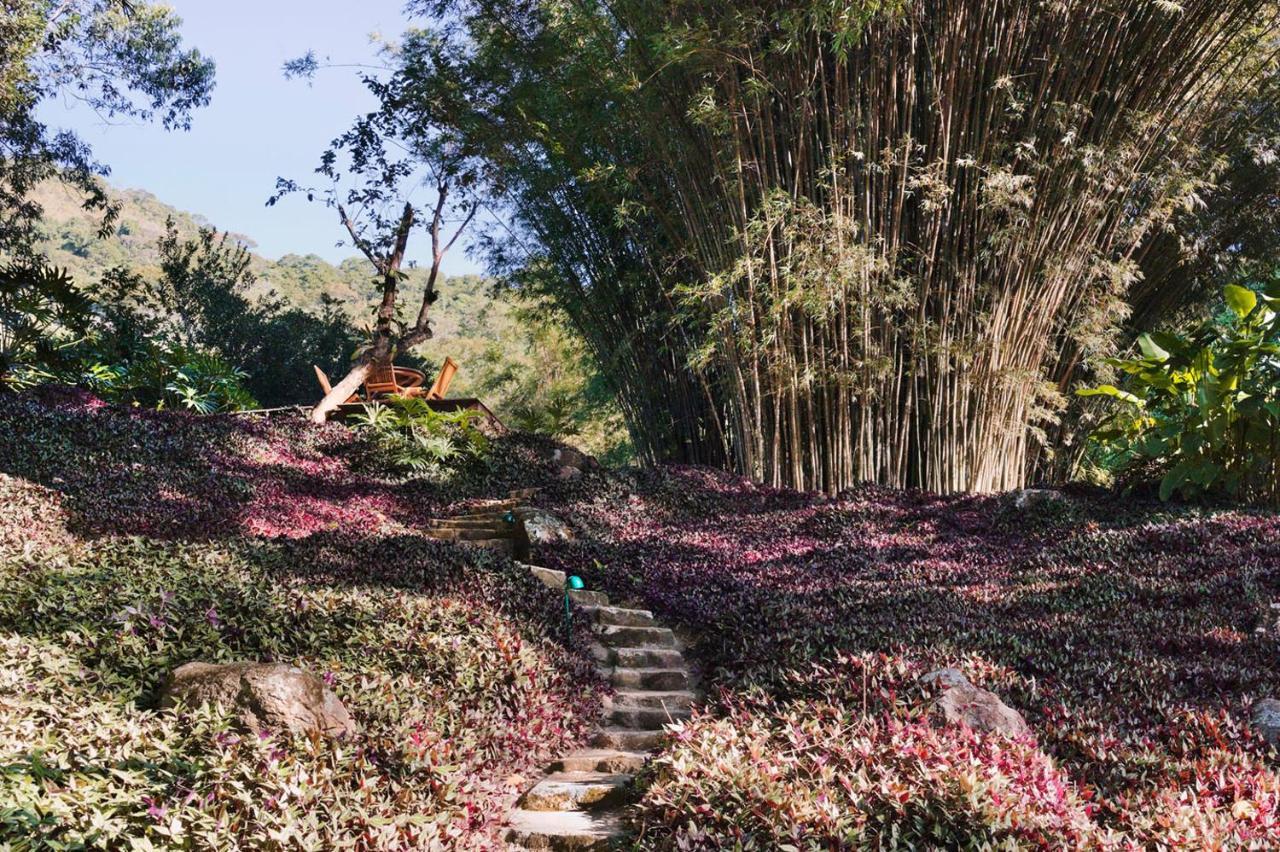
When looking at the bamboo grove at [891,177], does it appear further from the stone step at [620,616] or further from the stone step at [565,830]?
the stone step at [565,830]

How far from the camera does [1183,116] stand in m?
7.29

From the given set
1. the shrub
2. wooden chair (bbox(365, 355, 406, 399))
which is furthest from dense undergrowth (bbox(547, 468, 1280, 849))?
wooden chair (bbox(365, 355, 406, 399))

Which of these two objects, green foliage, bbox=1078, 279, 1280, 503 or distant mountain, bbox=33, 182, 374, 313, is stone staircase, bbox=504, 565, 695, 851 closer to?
green foliage, bbox=1078, 279, 1280, 503

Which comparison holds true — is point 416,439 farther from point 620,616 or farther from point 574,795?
point 574,795

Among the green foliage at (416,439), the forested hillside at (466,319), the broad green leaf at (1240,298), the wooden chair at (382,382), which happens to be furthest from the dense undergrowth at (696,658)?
the forested hillside at (466,319)

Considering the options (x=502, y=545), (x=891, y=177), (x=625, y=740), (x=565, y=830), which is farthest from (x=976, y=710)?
(x=891, y=177)

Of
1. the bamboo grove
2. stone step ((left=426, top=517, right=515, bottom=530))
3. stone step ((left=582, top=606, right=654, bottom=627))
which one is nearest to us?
stone step ((left=582, top=606, right=654, bottom=627))

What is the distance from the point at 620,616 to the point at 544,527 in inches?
52.6

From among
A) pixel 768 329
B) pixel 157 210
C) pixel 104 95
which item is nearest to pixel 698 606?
pixel 768 329

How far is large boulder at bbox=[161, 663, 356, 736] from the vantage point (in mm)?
2436

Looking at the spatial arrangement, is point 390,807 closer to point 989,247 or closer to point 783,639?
point 783,639

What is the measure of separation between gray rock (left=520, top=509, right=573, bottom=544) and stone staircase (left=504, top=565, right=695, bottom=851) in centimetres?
60

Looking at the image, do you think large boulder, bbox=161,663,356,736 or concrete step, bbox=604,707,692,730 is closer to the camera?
large boulder, bbox=161,663,356,736

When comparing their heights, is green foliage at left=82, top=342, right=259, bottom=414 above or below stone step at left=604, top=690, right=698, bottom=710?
above
